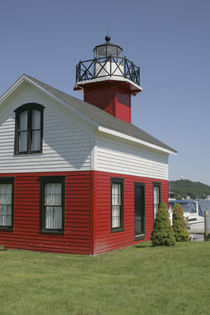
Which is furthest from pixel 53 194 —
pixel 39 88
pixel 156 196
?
pixel 156 196

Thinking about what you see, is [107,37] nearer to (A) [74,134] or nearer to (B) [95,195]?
(A) [74,134]

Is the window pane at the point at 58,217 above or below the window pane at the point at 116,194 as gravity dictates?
below

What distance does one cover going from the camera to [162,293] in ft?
24.8

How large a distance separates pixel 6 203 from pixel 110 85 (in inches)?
344

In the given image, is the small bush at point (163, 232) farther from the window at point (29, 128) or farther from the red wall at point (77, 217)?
the window at point (29, 128)

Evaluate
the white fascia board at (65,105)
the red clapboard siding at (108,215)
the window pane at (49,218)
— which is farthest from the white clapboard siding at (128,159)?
the window pane at (49,218)

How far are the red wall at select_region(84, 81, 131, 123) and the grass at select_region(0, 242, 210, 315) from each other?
30.7ft

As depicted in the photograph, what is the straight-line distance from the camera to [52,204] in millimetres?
13938

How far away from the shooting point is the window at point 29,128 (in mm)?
14609

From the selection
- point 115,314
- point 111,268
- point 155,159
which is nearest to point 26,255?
point 111,268

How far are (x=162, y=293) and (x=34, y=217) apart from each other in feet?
25.5

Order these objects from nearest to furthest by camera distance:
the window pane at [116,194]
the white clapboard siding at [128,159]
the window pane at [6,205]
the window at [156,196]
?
the white clapboard siding at [128,159]
the window pane at [116,194]
the window pane at [6,205]
the window at [156,196]

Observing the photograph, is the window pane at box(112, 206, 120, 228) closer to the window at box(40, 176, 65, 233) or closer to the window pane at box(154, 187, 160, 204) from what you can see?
the window at box(40, 176, 65, 233)

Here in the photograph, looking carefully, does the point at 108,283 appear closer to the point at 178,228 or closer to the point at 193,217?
the point at 178,228
